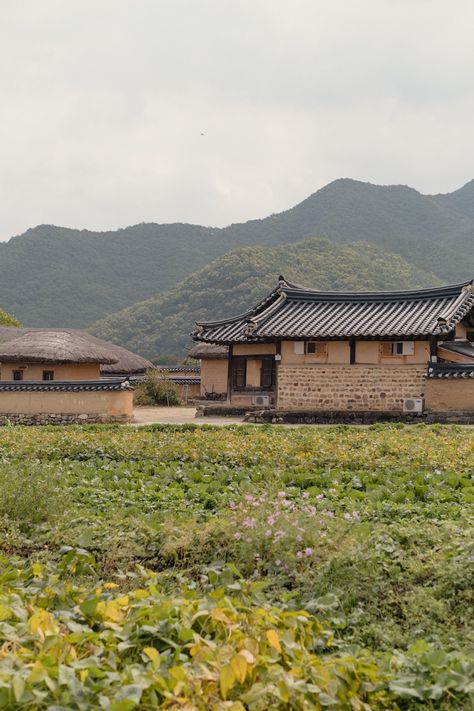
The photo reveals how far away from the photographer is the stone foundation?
78.8ft

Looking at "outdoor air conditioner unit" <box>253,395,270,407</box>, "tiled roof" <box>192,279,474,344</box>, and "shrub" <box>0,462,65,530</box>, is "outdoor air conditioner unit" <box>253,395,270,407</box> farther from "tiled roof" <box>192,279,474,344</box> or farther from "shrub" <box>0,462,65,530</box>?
"shrub" <box>0,462,65,530</box>

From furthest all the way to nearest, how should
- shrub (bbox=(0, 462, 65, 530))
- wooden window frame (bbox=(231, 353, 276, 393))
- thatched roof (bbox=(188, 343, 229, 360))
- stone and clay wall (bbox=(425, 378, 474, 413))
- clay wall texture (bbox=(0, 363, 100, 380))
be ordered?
thatched roof (bbox=(188, 343, 229, 360)) < clay wall texture (bbox=(0, 363, 100, 380)) < wooden window frame (bbox=(231, 353, 276, 393)) < stone and clay wall (bbox=(425, 378, 474, 413)) < shrub (bbox=(0, 462, 65, 530))

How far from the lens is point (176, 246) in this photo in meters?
89.3

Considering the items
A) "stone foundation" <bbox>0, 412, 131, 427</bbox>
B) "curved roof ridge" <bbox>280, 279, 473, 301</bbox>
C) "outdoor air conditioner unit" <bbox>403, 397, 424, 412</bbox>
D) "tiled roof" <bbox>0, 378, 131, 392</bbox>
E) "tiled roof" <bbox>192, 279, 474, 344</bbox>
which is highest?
"curved roof ridge" <bbox>280, 279, 473, 301</bbox>

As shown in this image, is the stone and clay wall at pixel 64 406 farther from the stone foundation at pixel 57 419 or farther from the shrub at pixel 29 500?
the shrub at pixel 29 500

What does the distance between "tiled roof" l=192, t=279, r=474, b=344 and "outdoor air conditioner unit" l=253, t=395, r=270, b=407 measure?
7.55 feet

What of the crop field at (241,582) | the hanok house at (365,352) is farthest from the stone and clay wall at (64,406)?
the crop field at (241,582)

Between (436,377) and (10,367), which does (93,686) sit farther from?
(10,367)

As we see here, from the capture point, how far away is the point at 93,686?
3150 millimetres

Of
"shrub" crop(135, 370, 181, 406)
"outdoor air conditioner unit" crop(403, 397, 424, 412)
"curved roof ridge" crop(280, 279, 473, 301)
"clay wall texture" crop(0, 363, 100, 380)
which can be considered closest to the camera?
"outdoor air conditioner unit" crop(403, 397, 424, 412)

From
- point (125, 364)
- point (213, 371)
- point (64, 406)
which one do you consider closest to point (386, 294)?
point (64, 406)

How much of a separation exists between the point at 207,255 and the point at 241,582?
8318 centimetres

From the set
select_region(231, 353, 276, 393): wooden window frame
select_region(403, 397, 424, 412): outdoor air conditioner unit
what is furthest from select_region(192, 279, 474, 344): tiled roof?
select_region(403, 397, 424, 412): outdoor air conditioner unit

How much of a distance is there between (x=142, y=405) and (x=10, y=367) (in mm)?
7592
